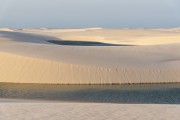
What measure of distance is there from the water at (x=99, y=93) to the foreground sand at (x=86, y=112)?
5.08 m

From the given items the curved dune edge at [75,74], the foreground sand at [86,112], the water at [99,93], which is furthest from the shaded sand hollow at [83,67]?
the foreground sand at [86,112]

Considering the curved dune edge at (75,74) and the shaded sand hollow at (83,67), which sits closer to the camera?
the curved dune edge at (75,74)

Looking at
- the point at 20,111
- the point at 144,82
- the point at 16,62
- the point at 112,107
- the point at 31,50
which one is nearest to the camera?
the point at 20,111

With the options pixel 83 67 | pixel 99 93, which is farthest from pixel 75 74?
pixel 99 93

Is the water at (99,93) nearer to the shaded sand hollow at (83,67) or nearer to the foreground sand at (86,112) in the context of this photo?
the shaded sand hollow at (83,67)

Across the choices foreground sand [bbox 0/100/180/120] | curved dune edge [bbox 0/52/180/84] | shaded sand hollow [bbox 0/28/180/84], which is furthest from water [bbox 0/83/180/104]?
foreground sand [bbox 0/100/180/120]

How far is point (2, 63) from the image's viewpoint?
27766 millimetres

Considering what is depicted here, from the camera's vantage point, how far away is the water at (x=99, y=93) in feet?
62.1

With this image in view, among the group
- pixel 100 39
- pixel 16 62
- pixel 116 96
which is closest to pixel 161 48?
pixel 16 62

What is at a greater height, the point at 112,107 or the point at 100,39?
the point at 100,39

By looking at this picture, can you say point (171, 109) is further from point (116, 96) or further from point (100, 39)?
point (100, 39)

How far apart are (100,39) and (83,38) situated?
11.2 feet

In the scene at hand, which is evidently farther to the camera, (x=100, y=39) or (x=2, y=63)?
(x=100, y=39)

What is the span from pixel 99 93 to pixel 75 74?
17.0ft
